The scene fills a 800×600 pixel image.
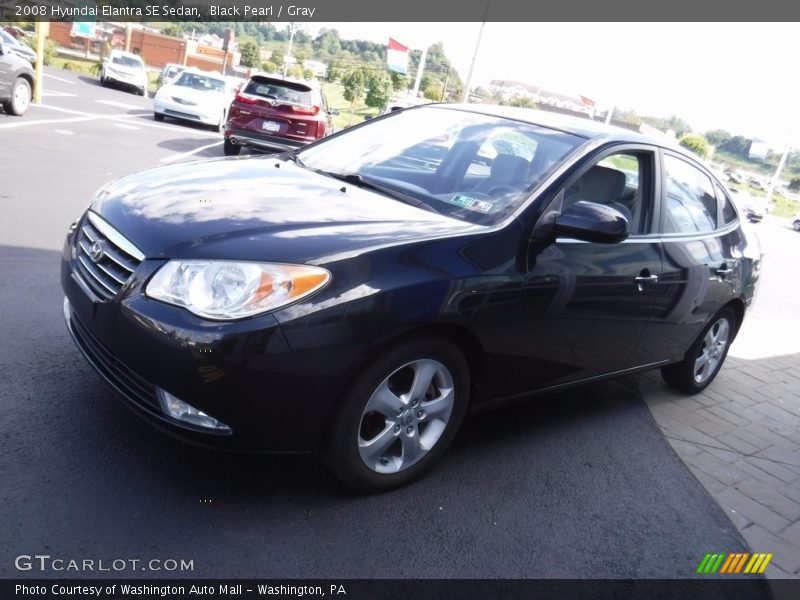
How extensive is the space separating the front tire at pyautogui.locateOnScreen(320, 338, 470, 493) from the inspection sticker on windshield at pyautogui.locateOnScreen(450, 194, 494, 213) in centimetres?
71

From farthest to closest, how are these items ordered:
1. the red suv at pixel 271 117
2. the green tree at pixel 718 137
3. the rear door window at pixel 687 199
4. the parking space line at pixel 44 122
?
the green tree at pixel 718 137 → the red suv at pixel 271 117 → the parking space line at pixel 44 122 → the rear door window at pixel 687 199

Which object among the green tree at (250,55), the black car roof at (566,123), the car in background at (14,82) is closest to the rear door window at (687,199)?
the black car roof at (566,123)

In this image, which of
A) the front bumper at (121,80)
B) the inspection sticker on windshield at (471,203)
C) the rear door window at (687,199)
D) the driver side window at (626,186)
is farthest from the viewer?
the front bumper at (121,80)

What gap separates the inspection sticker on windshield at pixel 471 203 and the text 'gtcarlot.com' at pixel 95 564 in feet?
6.25

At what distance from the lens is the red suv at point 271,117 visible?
12727mm

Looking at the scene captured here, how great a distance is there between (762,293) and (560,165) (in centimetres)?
940

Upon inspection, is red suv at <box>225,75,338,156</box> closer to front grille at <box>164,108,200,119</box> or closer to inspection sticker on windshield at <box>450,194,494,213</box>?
front grille at <box>164,108,200,119</box>

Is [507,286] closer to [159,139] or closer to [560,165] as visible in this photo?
[560,165]

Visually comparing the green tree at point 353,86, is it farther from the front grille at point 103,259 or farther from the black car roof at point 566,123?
the front grille at point 103,259

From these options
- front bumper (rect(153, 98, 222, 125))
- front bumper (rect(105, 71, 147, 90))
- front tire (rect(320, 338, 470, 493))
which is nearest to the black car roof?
front tire (rect(320, 338, 470, 493))

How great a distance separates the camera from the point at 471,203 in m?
3.46

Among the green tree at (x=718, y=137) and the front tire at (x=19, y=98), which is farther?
Result: the green tree at (x=718, y=137)

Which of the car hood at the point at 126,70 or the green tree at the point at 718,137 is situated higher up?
the green tree at the point at 718,137
